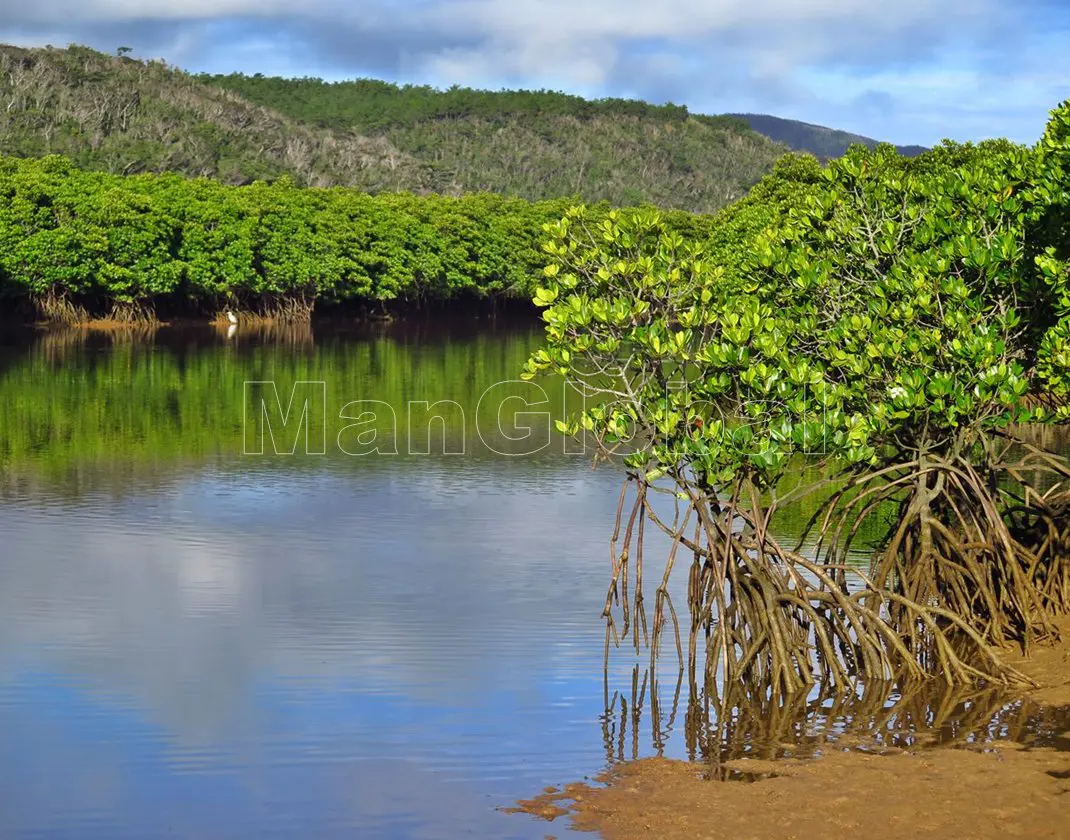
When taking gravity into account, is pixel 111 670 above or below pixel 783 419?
below

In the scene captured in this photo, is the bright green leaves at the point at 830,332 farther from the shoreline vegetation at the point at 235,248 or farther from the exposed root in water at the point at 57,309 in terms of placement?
the exposed root in water at the point at 57,309

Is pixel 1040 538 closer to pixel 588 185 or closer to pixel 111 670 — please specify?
pixel 111 670

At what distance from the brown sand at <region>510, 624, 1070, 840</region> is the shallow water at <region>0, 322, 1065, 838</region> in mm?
526

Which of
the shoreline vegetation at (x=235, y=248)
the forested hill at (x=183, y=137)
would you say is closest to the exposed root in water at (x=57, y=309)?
the shoreline vegetation at (x=235, y=248)

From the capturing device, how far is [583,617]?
17531 mm

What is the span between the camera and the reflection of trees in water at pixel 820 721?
40.7ft

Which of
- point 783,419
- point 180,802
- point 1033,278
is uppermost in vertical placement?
point 1033,278

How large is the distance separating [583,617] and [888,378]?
5065 millimetres

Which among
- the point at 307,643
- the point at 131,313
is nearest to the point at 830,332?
the point at 307,643

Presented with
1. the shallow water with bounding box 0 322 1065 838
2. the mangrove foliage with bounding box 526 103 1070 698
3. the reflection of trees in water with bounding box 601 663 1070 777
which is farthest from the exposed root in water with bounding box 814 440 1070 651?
the shallow water with bounding box 0 322 1065 838

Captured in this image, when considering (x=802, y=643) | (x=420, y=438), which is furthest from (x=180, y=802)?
(x=420, y=438)

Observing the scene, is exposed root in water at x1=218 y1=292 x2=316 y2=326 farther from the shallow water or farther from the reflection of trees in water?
the reflection of trees in water

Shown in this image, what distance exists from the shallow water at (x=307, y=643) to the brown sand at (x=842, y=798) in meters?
0.53

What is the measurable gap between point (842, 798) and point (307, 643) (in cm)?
733
